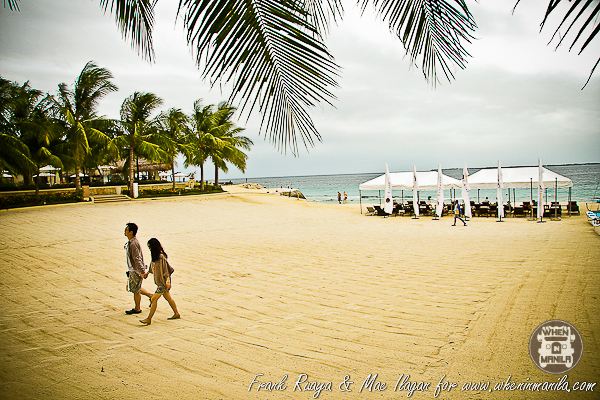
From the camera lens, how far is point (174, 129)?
91.8 feet

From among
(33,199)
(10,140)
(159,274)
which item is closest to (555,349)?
(159,274)

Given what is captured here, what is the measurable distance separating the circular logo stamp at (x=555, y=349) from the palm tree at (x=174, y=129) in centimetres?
2617

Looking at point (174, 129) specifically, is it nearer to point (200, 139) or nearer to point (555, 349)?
point (200, 139)

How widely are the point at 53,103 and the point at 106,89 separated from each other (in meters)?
3.22

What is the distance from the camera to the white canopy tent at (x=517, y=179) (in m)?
16.2

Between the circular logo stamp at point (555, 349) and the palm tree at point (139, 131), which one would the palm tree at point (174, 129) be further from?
the circular logo stamp at point (555, 349)

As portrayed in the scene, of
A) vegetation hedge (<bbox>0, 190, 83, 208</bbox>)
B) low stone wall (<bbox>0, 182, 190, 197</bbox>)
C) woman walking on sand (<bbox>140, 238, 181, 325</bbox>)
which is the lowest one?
woman walking on sand (<bbox>140, 238, 181, 325</bbox>)

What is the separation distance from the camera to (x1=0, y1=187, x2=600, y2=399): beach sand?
3.44m

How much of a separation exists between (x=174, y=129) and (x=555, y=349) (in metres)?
28.9

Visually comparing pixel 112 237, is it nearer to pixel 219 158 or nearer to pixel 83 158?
pixel 83 158

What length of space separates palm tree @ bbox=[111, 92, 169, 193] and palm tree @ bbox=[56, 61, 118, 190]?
161 cm

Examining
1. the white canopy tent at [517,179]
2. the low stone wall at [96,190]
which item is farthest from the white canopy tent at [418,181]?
the low stone wall at [96,190]

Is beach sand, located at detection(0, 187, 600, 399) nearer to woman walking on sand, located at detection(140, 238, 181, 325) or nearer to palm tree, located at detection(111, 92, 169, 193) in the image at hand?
woman walking on sand, located at detection(140, 238, 181, 325)

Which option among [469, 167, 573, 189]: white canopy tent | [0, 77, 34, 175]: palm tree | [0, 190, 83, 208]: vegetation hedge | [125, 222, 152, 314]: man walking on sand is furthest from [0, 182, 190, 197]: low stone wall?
[469, 167, 573, 189]: white canopy tent
